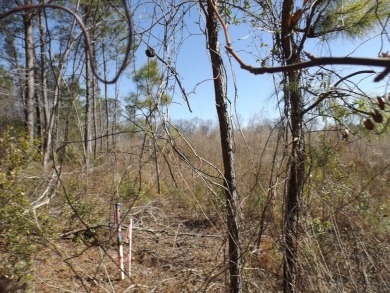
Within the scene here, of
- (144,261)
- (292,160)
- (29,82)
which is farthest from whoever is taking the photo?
(29,82)

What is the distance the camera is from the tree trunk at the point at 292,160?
5.88 ft

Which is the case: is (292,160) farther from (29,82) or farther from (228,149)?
(29,82)

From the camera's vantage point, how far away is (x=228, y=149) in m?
1.92

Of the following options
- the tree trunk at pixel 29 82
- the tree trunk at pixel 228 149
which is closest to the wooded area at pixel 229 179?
the tree trunk at pixel 228 149

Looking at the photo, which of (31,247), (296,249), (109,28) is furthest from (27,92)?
(296,249)

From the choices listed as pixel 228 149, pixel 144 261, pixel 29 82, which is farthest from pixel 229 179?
pixel 29 82

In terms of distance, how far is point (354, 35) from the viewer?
7.07ft

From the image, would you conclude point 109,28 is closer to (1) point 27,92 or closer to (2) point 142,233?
(2) point 142,233

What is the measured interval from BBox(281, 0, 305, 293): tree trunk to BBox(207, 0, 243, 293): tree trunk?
0.28 meters

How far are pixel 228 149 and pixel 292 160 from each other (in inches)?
14.6

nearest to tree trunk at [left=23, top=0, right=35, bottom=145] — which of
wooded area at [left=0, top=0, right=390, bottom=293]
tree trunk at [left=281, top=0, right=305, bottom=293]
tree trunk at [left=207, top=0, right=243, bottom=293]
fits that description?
wooded area at [left=0, top=0, right=390, bottom=293]

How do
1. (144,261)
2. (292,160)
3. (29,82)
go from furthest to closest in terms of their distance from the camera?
(29,82), (144,261), (292,160)

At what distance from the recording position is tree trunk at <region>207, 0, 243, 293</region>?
5.97 ft

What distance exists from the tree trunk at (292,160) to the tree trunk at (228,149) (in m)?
0.28
